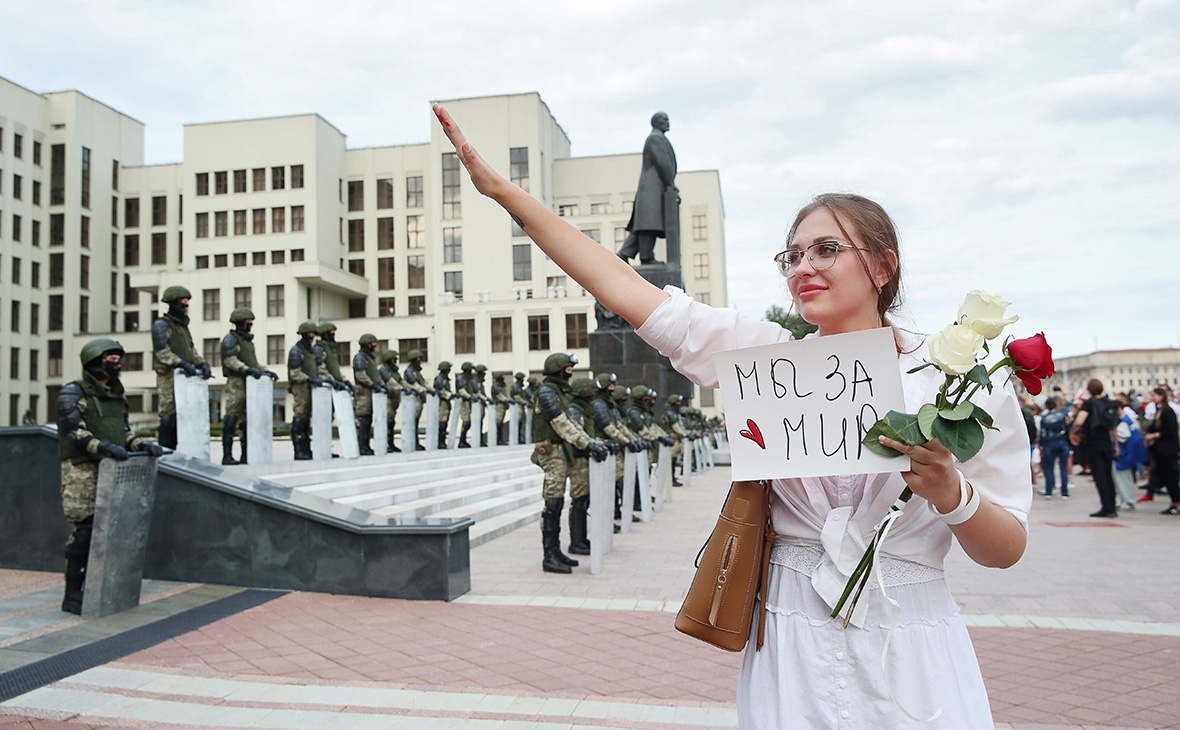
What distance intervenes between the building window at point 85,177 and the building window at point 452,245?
2528cm

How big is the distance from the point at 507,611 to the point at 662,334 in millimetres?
5212

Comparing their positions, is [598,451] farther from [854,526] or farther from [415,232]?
[415,232]

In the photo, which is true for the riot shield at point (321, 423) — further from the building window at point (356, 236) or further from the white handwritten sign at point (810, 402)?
the building window at point (356, 236)

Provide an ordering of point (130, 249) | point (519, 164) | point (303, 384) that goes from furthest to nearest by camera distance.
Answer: point (130, 249)
point (519, 164)
point (303, 384)

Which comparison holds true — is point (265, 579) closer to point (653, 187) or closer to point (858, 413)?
point (858, 413)

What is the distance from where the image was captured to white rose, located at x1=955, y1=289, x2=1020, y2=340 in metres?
1.43

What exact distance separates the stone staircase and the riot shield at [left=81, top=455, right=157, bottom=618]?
2247 mm

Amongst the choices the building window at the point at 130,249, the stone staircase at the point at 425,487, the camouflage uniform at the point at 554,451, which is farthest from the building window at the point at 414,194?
the camouflage uniform at the point at 554,451

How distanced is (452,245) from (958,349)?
182 feet

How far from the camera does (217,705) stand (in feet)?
14.5

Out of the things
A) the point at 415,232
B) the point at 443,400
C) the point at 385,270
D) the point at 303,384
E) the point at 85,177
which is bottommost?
the point at 443,400

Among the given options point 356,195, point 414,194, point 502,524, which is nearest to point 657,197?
point 502,524

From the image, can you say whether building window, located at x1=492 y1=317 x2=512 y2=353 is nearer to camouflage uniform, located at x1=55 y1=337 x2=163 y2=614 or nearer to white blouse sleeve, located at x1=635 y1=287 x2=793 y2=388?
camouflage uniform, located at x1=55 y1=337 x2=163 y2=614

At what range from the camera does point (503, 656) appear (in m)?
5.32
